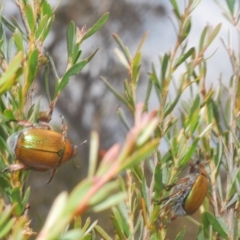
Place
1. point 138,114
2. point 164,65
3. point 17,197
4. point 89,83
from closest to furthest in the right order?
point 138,114 → point 17,197 → point 164,65 → point 89,83

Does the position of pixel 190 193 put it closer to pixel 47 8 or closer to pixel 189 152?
pixel 189 152

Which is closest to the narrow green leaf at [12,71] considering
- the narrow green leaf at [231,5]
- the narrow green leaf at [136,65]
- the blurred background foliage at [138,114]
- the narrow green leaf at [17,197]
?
the blurred background foliage at [138,114]

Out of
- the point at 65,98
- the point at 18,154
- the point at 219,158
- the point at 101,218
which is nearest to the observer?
the point at 18,154

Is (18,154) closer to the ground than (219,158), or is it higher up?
higher up

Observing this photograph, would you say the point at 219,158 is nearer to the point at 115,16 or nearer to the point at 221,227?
the point at 221,227

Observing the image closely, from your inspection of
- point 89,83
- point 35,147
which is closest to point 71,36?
point 35,147

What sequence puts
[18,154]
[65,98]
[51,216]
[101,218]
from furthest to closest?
1. [65,98]
2. [101,218]
3. [18,154]
4. [51,216]

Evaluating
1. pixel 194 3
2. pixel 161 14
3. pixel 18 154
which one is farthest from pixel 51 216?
pixel 161 14

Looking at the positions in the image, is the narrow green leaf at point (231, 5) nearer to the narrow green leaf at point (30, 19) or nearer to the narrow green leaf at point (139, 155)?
the narrow green leaf at point (30, 19)

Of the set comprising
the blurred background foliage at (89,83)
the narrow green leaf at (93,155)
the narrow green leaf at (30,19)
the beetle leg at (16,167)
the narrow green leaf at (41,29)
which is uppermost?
Answer: the narrow green leaf at (30,19)
